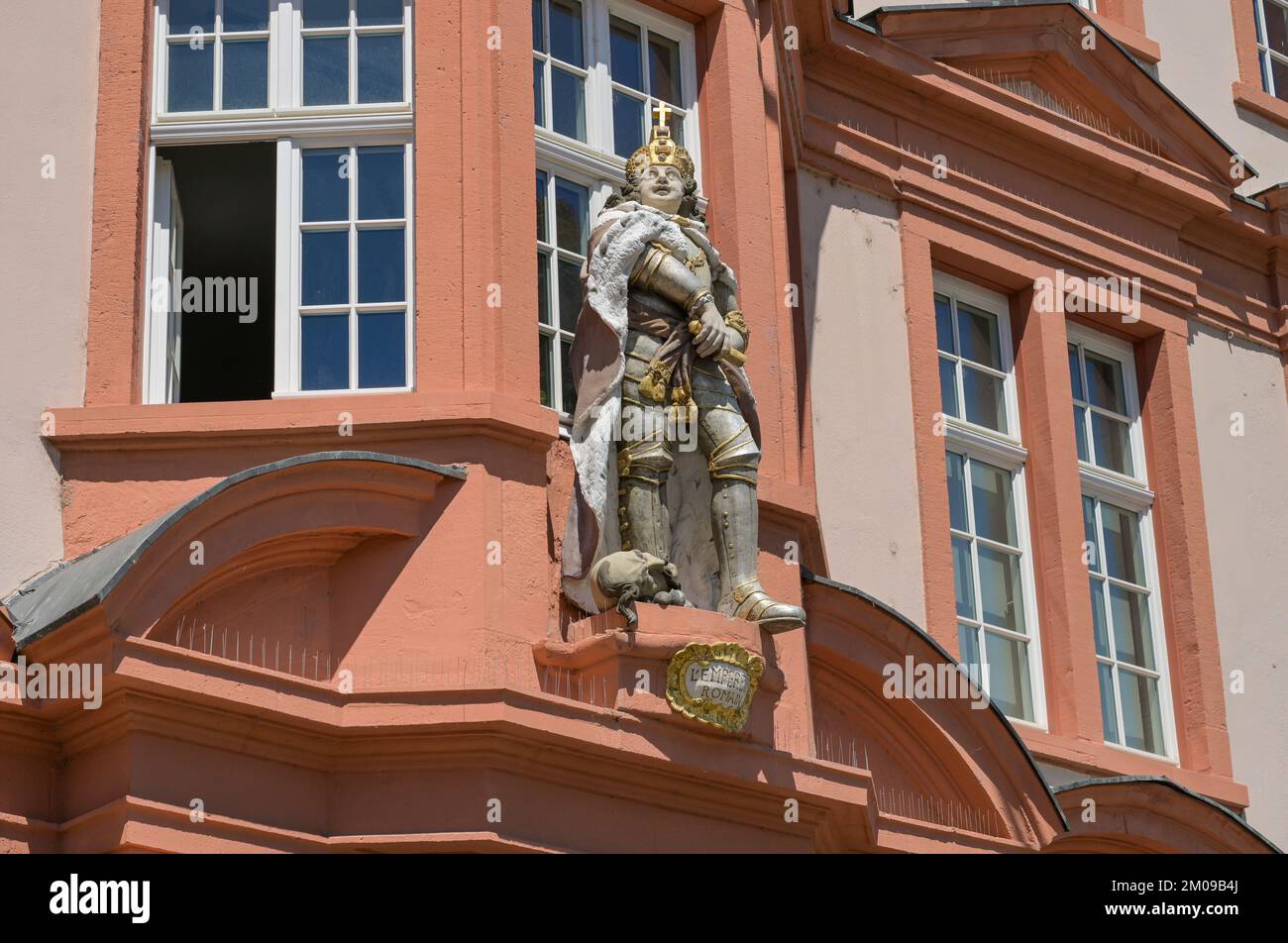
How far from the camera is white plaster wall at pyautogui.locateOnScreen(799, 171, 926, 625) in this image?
13766mm

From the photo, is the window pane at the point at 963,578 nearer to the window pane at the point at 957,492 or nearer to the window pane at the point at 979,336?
the window pane at the point at 957,492

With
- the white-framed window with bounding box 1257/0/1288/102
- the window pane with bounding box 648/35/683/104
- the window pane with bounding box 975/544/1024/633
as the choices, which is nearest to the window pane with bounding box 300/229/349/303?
the window pane with bounding box 648/35/683/104

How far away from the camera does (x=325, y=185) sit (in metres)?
11.6

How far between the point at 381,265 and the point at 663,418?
4.67ft

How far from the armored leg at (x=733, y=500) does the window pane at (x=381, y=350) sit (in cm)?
126

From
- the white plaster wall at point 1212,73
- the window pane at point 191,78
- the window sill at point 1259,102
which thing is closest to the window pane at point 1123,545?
the white plaster wall at point 1212,73

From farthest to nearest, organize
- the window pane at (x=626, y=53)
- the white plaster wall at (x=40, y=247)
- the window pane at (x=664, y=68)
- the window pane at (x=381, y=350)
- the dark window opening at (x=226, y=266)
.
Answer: the window pane at (x=664, y=68)
the window pane at (x=626, y=53)
the dark window opening at (x=226, y=266)
the window pane at (x=381, y=350)
the white plaster wall at (x=40, y=247)

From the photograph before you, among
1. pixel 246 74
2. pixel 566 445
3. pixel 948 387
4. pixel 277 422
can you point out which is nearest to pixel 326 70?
pixel 246 74

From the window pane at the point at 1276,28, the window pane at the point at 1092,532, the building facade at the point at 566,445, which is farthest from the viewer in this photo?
the window pane at the point at 1276,28

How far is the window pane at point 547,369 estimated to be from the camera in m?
11.6

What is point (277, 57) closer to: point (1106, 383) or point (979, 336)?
point (979, 336)
